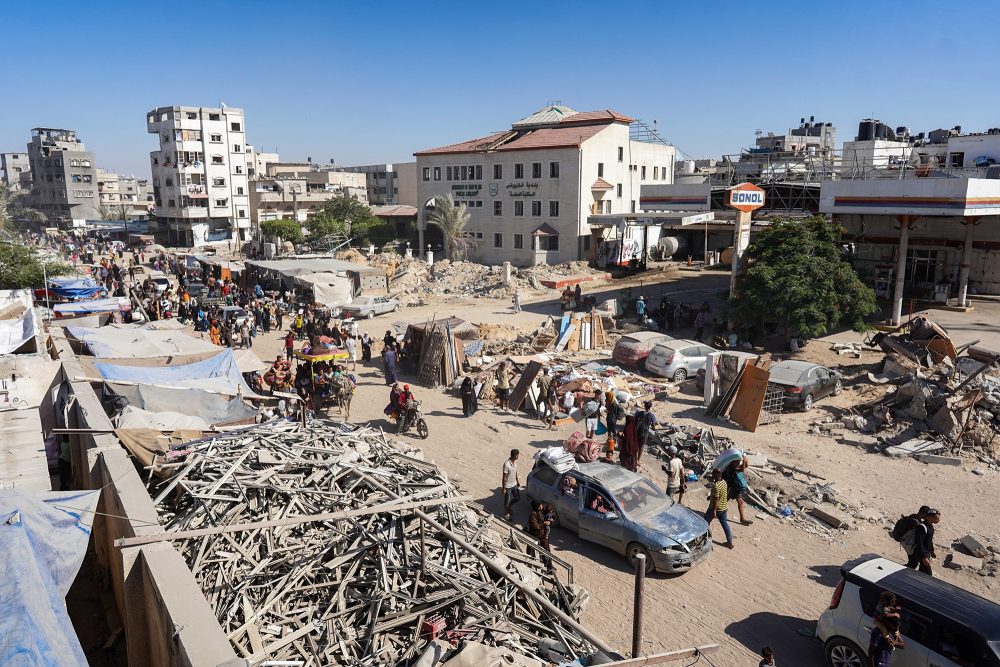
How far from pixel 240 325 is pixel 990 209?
89.3 feet

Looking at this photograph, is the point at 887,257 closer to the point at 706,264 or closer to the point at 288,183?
the point at 706,264

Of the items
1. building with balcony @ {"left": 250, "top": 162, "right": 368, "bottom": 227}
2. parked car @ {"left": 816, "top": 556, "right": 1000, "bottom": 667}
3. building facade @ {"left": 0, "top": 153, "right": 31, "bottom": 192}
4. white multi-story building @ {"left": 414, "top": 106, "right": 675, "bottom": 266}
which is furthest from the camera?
building facade @ {"left": 0, "top": 153, "right": 31, "bottom": 192}

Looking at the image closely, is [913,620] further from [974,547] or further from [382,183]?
[382,183]

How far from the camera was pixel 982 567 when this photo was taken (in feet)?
34.8

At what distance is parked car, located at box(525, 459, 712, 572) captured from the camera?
10203 millimetres

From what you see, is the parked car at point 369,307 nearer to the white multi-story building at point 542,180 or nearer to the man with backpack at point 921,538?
the white multi-story building at point 542,180

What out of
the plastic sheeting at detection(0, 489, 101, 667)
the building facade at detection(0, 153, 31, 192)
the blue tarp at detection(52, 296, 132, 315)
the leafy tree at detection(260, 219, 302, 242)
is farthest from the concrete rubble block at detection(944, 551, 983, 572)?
the building facade at detection(0, 153, 31, 192)

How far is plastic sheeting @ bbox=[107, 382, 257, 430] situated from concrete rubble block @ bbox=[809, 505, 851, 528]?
35.2ft

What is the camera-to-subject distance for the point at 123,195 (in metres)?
123

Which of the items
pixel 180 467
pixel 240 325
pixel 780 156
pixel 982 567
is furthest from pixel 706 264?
pixel 180 467

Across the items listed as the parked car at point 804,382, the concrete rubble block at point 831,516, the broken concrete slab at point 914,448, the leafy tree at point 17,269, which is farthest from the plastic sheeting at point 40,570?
the leafy tree at point 17,269

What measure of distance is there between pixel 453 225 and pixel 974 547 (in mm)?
41752

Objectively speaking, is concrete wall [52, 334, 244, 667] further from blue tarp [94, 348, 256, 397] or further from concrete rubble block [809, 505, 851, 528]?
concrete rubble block [809, 505, 851, 528]

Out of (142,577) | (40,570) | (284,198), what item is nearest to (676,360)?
(142,577)
